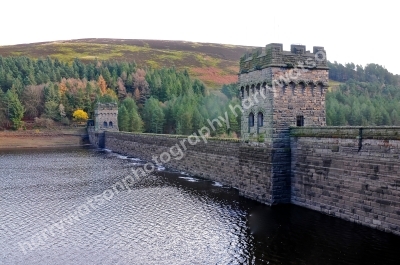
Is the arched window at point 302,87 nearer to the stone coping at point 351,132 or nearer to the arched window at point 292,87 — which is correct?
the arched window at point 292,87

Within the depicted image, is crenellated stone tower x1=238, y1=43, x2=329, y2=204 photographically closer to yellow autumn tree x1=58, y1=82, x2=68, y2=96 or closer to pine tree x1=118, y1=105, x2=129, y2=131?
pine tree x1=118, y1=105, x2=129, y2=131

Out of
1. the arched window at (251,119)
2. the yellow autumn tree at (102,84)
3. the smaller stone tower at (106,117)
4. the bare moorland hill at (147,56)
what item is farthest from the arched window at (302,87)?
the bare moorland hill at (147,56)

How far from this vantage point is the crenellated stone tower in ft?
76.9

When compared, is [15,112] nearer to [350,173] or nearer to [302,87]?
[302,87]

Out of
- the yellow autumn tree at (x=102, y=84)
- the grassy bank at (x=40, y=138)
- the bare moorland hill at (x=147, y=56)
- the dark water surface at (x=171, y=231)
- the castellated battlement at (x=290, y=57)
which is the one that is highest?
the bare moorland hill at (x=147, y=56)

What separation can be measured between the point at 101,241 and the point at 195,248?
175 inches

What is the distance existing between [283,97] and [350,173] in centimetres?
652

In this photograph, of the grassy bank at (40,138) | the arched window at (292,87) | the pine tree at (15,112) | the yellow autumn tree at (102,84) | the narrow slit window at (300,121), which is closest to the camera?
the arched window at (292,87)

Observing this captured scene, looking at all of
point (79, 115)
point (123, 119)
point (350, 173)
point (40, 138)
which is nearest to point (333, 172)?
point (350, 173)

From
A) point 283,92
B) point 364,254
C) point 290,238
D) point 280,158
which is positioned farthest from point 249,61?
point 364,254

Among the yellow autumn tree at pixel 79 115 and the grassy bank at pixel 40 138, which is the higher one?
the yellow autumn tree at pixel 79 115

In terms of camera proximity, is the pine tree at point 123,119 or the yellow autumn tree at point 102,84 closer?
the pine tree at point 123,119

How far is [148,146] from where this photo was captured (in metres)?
50.2

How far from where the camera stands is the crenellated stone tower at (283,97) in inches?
923
